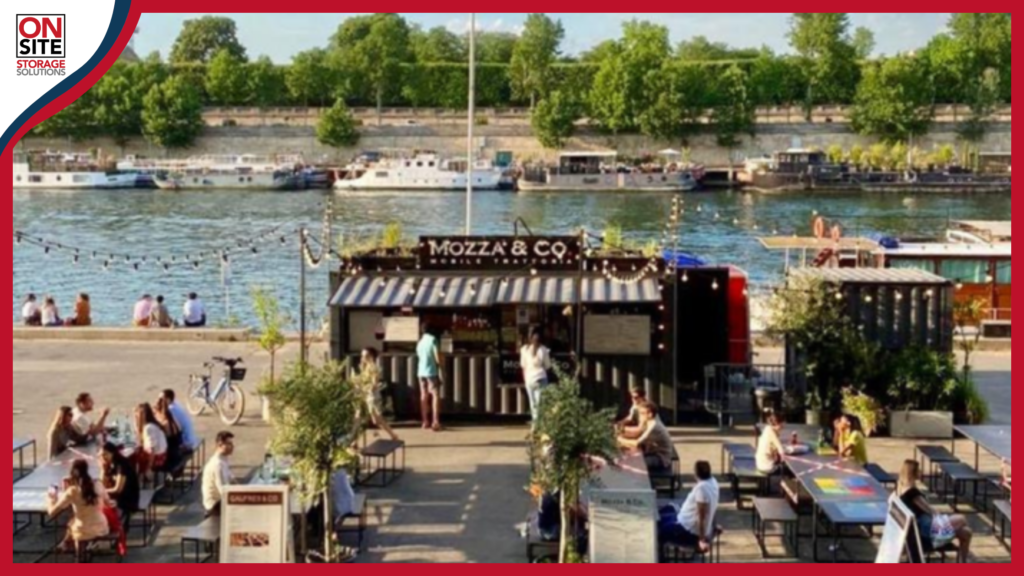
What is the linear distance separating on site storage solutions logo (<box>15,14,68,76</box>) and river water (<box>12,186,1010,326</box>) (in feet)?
67.0

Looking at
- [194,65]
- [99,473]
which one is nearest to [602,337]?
[99,473]

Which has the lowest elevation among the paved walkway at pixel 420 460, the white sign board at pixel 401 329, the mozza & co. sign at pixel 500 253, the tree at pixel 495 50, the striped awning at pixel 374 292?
the paved walkway at pixel 420 460

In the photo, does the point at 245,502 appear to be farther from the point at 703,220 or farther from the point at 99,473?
the point at 703,220

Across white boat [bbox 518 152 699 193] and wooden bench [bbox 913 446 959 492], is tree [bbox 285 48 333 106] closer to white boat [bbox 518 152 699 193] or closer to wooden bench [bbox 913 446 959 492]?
white boat [bbox 518 152 699 193]

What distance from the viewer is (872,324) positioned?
14.6 m

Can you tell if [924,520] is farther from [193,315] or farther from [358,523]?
[193,315]

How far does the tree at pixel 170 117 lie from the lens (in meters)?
97.3

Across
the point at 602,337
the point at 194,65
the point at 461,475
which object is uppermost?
the point at 194,65

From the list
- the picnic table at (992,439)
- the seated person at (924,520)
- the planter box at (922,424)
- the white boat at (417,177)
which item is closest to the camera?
the seated person at (924,520)

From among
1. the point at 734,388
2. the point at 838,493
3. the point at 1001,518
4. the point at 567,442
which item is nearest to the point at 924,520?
Answer: the point at 838,493

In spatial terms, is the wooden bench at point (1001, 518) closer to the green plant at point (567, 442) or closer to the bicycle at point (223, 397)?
the green plant at point (567, 442)

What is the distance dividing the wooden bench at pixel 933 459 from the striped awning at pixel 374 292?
479cm

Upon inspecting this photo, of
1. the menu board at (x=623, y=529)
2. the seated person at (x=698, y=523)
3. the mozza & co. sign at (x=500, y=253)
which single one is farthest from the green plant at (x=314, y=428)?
the mozza & co. sign at (x=500, y=253)

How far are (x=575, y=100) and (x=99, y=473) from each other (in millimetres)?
89300
